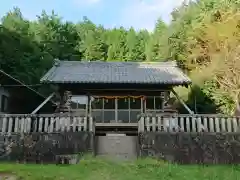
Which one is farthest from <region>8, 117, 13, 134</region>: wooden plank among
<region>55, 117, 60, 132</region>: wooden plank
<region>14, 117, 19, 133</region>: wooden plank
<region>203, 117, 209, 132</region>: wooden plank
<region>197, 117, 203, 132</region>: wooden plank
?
<region>203, 117, 209, 132</region>: wooden plank

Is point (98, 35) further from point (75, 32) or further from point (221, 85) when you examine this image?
point (221, 85)

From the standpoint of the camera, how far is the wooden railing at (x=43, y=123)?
12406 millimetres

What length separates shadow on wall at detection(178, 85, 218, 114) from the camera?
77.9 ft

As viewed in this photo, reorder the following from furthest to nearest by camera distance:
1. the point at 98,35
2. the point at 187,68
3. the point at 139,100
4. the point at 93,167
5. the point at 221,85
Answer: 1. the point at 98,35
2. the point at 187,68
3. the point at 221,85
4. the point at 139,100
5. the point at 93,167

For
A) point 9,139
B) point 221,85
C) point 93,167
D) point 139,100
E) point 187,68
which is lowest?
point 93,167

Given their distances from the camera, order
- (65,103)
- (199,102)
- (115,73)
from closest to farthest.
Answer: (65,103), (115,73), (199,102)

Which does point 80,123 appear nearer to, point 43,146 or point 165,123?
point 43,146

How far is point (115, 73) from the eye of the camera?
19.0m

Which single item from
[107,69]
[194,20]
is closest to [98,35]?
[194,20]

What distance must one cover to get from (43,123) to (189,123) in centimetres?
534

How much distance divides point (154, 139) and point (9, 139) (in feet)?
16.8

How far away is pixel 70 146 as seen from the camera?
484 inches

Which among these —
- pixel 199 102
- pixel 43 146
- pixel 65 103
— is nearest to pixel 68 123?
pixel 43 146

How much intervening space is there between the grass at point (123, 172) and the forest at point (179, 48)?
38.2 ft
